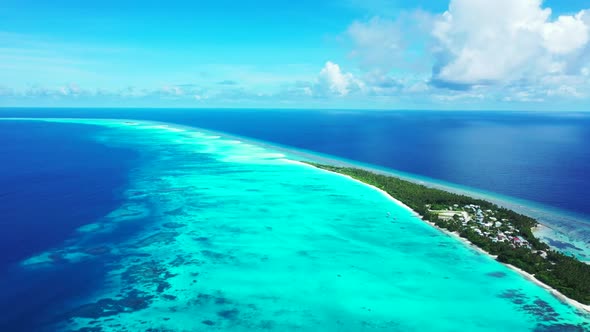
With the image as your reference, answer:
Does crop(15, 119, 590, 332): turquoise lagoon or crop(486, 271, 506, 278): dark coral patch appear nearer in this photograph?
crop(15, 119, 590, 332): turquoise lagoon

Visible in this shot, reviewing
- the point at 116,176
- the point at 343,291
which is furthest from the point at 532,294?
the point at 116,176

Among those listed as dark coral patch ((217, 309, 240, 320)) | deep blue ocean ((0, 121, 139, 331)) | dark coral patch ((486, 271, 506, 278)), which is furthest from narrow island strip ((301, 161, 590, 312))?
deep blue ocean ((0, 121, 139, 331))

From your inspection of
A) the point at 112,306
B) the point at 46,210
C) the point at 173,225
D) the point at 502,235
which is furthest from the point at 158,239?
the point at 502,235

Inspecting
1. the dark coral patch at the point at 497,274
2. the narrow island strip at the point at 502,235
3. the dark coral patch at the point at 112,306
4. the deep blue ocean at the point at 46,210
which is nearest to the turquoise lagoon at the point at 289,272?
the dark coral patch at the point at 112,306

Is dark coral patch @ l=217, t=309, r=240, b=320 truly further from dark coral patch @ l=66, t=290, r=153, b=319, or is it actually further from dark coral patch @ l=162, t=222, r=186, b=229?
dark coral patch @ l=162, t=222, r=186, b=229

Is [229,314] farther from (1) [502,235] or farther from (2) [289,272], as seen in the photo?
(1) [502,235]

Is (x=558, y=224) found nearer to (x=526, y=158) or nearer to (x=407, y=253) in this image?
(x=407, y=253)
